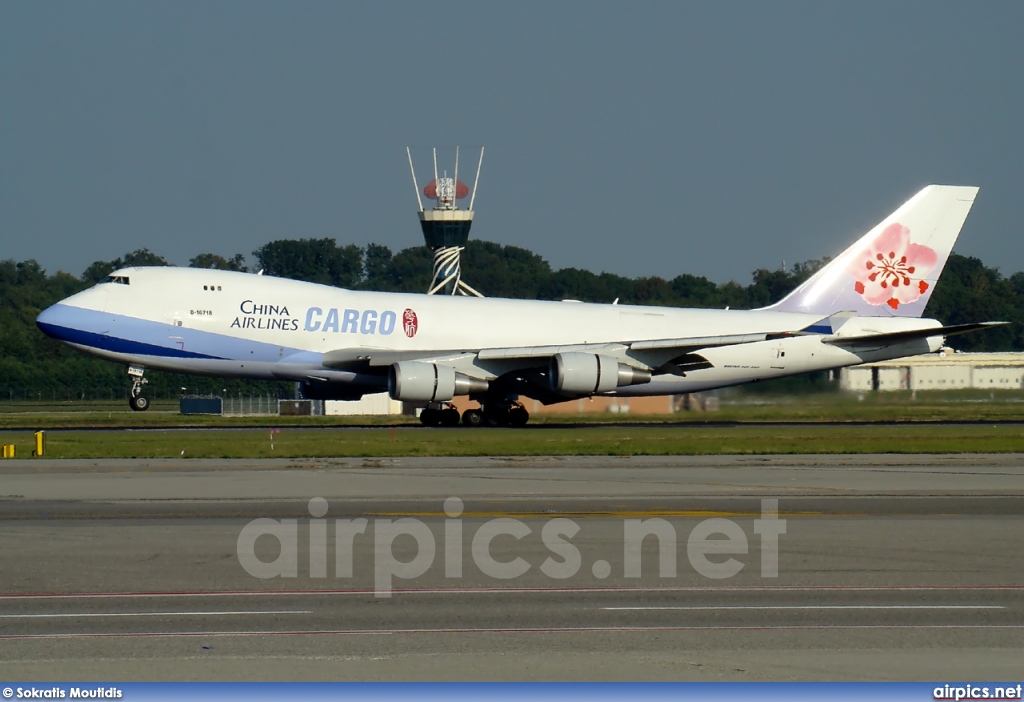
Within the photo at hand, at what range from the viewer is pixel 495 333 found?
36875mm

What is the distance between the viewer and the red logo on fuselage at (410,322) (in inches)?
1420

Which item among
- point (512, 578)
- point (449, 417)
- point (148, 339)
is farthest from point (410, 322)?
point (512, 578)

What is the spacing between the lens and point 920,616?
959cm

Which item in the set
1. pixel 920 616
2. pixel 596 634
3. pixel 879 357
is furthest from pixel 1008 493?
pixel 879 357

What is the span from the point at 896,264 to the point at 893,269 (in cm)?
19

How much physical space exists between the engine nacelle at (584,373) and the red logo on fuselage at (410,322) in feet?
Answer: 13.8

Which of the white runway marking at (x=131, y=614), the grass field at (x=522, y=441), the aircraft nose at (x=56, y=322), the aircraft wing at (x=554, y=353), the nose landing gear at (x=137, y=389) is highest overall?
the aircraft nose at (x=56, y=322)

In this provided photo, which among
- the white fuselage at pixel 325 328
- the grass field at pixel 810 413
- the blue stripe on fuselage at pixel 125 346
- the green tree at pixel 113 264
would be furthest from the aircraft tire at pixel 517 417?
the green tree at pixel 113 264

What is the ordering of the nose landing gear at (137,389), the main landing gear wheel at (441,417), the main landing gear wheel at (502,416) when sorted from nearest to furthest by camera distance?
the nose landing gear at (137,389) → the main landing gear wheel at (502,416) → the main landing gear wheel at (441,417)

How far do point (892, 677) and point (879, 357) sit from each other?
3329cm

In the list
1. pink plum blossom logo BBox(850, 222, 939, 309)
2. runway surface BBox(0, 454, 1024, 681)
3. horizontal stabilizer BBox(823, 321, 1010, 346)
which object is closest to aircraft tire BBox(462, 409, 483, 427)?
horizontal stabilizer BBox(823, 321, 1010, 346)

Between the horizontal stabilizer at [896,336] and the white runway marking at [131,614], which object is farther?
the horizontal stabilizer at [896,336]

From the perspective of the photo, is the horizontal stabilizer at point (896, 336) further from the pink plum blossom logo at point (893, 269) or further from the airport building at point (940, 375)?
the pink plum blossom logo at point (893, 269)

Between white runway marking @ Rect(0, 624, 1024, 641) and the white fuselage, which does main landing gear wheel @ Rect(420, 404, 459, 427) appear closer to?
the white fuselage
